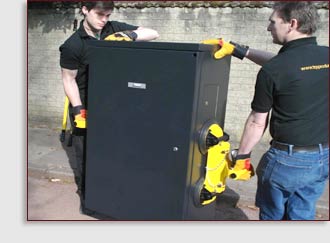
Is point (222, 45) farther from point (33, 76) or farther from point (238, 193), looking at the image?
point (33, 76)

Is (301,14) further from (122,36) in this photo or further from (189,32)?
(189,32)

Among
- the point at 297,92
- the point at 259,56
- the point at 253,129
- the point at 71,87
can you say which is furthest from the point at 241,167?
the point at 71,87

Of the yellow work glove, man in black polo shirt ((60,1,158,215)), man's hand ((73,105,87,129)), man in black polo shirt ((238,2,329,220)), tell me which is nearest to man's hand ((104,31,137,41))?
man in black polo shirt ((60,1,158,215))

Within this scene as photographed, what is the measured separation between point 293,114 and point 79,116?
1.60 meters

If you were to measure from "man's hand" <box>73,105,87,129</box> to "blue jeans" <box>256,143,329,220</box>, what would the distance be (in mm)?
1380

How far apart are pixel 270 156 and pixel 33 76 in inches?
200

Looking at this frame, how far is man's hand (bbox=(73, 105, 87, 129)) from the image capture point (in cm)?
285

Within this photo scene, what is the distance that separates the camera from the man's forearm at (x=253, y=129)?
216cm

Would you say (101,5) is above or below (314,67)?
above

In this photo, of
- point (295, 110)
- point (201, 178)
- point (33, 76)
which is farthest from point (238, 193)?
point (33, 76)

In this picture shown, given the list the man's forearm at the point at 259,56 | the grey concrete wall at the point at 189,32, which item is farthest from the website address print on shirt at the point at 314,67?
the grey concrete wall at the point at 189,32

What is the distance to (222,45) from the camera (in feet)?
7.87

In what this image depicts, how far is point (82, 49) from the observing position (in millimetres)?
2812

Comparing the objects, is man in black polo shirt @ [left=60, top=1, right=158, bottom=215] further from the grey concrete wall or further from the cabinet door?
the grey concrete wall
